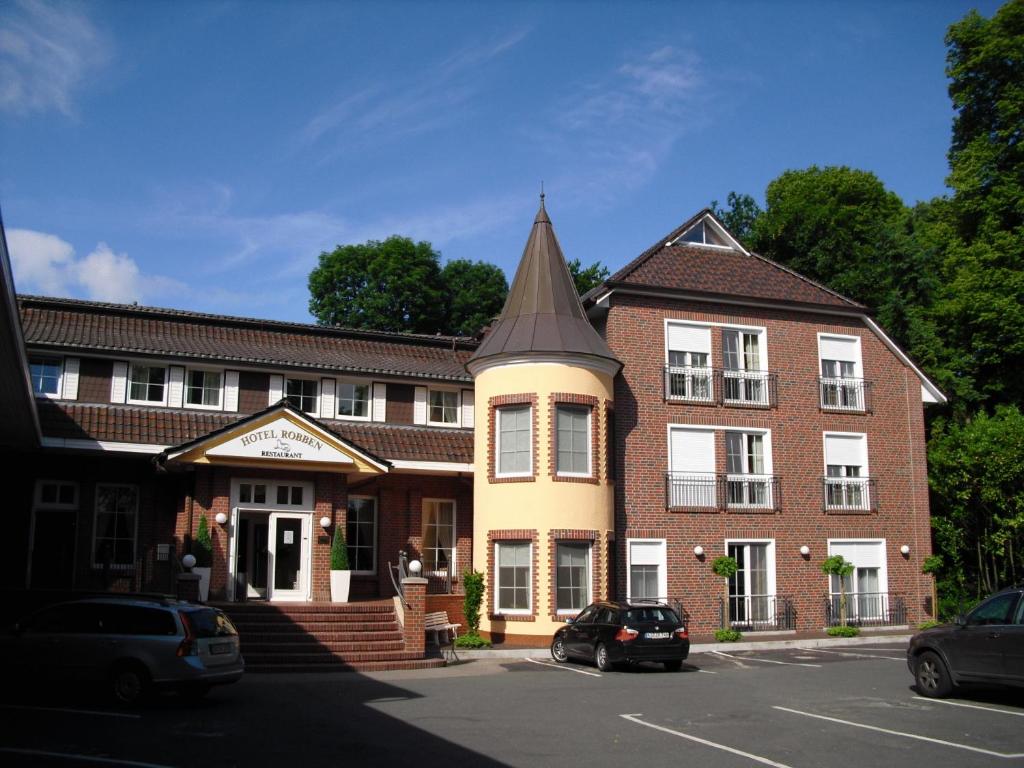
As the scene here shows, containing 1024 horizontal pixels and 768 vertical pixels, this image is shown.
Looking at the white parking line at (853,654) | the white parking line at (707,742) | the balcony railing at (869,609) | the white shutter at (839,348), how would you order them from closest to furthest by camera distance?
1. the white parking line at (707,742)
2. the white parking line at (853,654)
3. the balcony railing at (869,609)
4. the white shutter at (839,348)

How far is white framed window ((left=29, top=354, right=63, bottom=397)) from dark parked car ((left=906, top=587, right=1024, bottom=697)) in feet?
63.3

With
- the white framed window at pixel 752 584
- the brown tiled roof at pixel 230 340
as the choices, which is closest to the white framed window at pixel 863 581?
the white framed window at pixel 752 584

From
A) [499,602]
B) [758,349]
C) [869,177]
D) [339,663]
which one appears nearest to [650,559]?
[499,602]

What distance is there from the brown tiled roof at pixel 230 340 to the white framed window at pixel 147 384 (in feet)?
1.91

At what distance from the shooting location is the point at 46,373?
23625 mm

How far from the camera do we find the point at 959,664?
14.1m

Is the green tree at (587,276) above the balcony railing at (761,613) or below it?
above

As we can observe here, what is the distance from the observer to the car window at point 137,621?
13.9 m

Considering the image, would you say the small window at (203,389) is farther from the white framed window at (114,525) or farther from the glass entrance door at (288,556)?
the glass entrance door at (288,556)

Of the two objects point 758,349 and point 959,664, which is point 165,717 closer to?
point 959,664

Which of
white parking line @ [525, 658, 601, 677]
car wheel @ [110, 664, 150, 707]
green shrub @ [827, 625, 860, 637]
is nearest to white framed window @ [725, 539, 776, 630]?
green shrub @ [827, 625, 860, 637]

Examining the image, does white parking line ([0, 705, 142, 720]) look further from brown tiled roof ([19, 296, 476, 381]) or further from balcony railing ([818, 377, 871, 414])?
balcony railing ([818, 377, 871, 414])

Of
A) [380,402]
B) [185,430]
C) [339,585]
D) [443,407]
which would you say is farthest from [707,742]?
[443,407]

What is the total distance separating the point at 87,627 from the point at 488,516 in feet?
37.9
